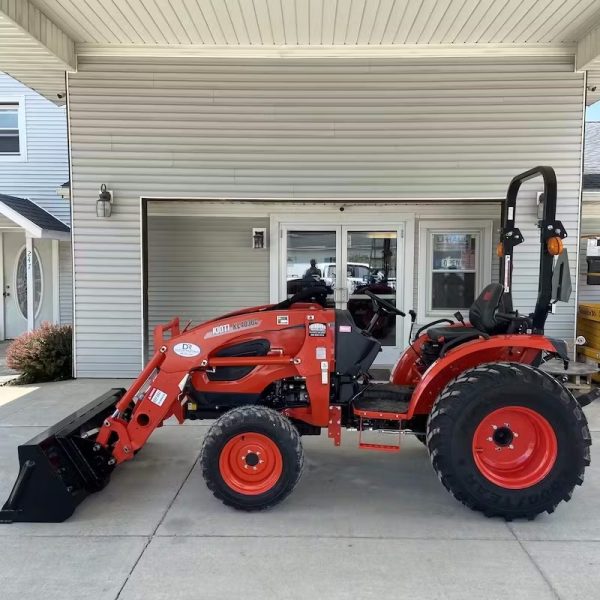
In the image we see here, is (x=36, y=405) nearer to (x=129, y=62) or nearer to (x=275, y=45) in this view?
(x=129, y=62)

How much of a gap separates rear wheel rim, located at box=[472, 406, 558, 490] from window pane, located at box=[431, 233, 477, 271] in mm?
4848

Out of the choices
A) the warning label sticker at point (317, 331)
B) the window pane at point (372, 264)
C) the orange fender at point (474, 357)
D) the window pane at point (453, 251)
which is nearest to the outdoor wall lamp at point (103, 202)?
the window pane at point (372, 264)

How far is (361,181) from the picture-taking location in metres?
7.00

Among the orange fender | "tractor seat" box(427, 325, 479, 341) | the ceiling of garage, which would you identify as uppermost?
the ceiling of garage

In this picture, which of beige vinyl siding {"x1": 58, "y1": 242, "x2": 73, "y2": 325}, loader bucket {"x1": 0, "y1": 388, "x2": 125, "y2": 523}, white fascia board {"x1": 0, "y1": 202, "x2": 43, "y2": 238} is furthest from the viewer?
beige vinyl siding {"x1": 58, "y1": 242, "x2": 73, "y2": 325}

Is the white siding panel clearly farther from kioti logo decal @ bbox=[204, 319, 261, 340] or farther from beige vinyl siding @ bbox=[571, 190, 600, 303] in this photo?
kioti logo decal @ bbox=[204, 319, 261, 340]

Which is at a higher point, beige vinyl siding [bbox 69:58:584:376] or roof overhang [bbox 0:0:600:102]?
roof overhang [bbox 0:0:600:102]

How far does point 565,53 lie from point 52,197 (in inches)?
374

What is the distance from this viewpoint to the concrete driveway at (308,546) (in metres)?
2.65

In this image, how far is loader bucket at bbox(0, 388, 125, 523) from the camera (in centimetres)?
321

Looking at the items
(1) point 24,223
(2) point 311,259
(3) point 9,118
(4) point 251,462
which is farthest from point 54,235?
(4) point 251,462

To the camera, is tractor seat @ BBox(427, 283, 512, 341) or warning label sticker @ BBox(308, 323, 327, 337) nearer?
warning label sticker @ BBox(308, 323, 327, 337)

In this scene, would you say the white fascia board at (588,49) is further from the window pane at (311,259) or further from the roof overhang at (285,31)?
the window pane at (311,259)

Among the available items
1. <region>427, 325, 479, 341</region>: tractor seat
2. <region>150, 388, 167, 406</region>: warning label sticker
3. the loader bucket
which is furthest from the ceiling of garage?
the loader bucket
